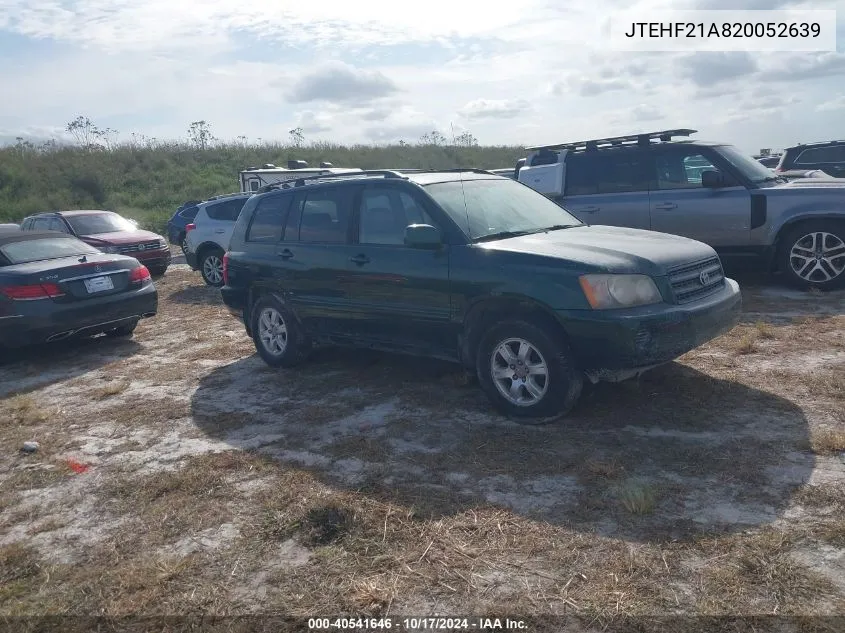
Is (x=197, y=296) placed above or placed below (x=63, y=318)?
below

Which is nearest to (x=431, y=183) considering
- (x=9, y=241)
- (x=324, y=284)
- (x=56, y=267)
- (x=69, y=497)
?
(x=324, y=284)

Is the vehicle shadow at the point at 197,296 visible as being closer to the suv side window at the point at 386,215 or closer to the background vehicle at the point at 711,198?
the background vehicle at the point at 711,198

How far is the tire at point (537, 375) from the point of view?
489 centimetres

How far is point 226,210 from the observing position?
12.8 m

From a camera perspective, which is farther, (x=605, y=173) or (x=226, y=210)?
(x=226, y=210)

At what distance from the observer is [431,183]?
594 centimetres

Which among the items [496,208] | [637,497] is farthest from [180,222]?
[637,497]

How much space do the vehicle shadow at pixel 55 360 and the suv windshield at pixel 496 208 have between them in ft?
14.7

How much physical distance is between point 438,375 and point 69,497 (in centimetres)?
303

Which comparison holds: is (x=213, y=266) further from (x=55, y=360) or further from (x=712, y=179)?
(x=712, y=179)

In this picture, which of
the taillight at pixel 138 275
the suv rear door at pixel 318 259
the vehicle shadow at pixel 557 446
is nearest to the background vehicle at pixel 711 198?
the vehicle shadow at pixel 557 446

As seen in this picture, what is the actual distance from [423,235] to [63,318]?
464 cm

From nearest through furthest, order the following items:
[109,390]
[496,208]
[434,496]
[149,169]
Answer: [434,496], [496,208], [109,390], [149,169]

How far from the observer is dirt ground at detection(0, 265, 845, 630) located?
3.22m
